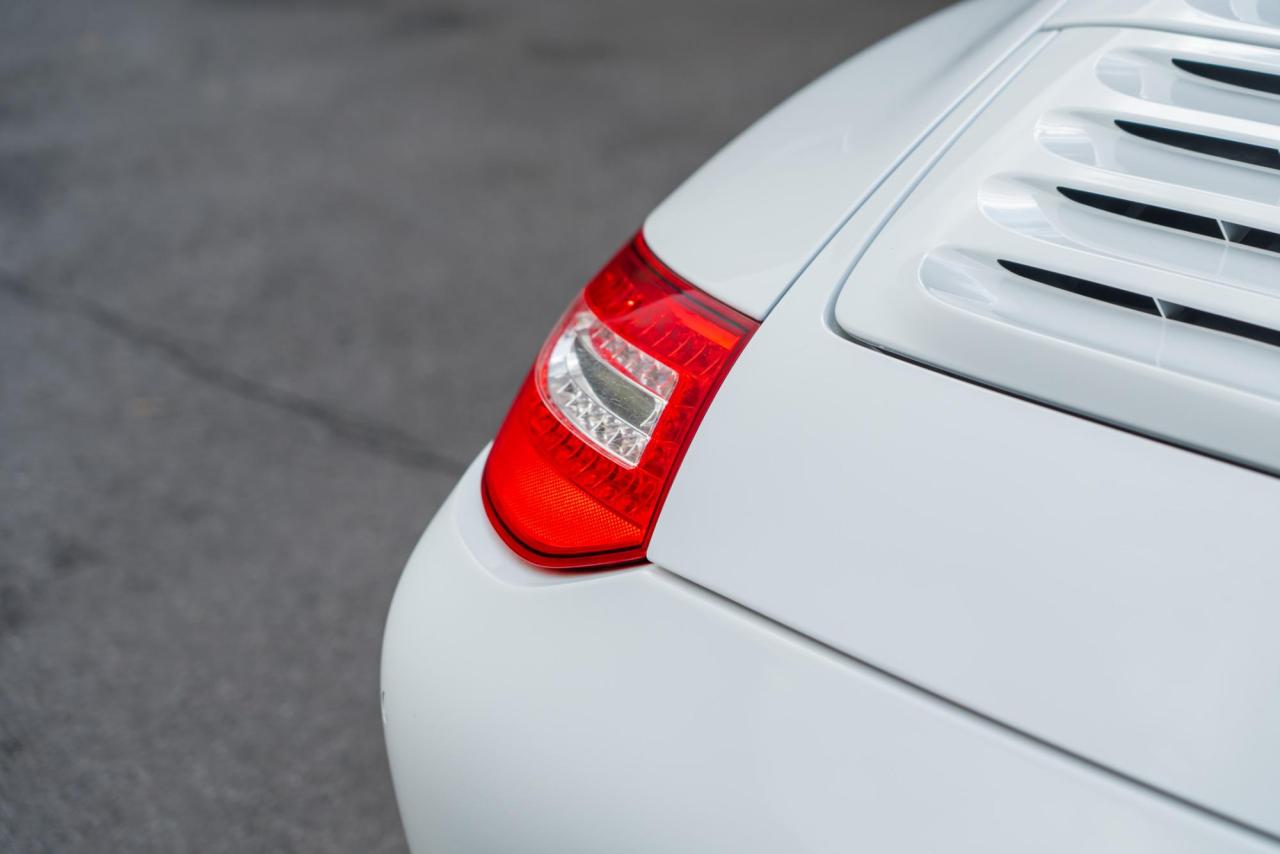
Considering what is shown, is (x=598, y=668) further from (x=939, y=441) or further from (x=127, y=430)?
(x=127, y=430)

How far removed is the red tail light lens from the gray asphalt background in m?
0.99

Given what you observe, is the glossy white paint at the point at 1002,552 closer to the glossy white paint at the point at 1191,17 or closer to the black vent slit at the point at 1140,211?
the black vent slit at the point at 1140,211

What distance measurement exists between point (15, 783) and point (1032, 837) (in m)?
1.85

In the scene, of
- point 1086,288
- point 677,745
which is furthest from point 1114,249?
point 677,745

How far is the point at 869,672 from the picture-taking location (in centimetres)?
93

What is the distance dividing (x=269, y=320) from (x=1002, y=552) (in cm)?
292

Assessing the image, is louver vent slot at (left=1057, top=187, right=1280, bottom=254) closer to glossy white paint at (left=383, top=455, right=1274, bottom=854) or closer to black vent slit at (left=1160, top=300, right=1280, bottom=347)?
black vent slit at (left=1160, top=300, right=1280, bottom=347)

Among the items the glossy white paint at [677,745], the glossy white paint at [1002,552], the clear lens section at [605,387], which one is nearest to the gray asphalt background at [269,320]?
the glossy white paint at [677,745]

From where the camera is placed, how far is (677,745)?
0.98 meters

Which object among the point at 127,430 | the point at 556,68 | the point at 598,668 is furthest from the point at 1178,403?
the point at 556,68

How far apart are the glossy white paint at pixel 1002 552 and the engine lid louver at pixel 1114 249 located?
0.09 ft

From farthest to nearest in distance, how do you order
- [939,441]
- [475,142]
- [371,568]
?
[475,142] < [371,568] < [939,441]

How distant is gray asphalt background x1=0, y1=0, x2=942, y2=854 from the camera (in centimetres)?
207

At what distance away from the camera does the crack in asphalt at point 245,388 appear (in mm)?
2828
